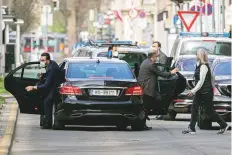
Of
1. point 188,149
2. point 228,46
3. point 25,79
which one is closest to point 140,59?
point 228,46

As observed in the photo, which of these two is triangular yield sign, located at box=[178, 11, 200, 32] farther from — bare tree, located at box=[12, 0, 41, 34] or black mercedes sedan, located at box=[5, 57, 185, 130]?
black mercedes sedan, located at box=[5, 57, 185, 130]

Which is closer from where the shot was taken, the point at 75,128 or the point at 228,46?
the point at 75,128

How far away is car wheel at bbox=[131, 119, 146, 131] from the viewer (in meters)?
21.3

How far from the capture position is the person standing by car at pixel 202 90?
2064cm

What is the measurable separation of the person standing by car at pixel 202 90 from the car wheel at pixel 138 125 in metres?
0.93

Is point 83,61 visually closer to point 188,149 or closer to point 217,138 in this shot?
point 217,138

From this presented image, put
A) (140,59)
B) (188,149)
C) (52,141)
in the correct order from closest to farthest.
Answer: (188,149) → (52,141) → (140,59)

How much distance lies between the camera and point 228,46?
33250 millimetres

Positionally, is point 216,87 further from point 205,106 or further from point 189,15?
point 189,15

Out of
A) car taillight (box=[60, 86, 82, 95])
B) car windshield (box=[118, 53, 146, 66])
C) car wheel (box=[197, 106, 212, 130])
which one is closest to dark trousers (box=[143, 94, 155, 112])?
car wheel (box=[197, 106, 212, 130])

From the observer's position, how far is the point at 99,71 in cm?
2145

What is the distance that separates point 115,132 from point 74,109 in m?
0.89

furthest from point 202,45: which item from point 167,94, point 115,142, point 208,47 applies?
point 115,142

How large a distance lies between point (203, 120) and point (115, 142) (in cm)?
407
